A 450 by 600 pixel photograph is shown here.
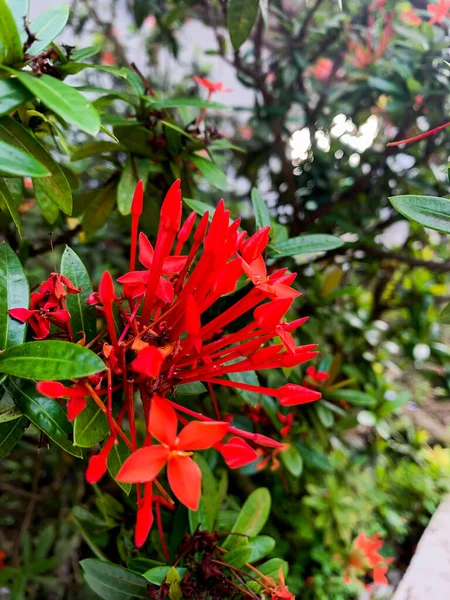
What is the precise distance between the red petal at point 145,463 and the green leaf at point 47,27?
15.7 inches

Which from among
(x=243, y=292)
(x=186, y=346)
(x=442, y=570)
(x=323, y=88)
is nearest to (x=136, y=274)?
(x=186, y=346)

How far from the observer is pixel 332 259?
129 cm

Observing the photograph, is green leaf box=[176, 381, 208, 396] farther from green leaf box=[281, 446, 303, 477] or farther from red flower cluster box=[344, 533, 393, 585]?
red flower cluster box=[344, 533, 393, 585]

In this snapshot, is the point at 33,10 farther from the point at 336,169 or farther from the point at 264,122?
the point at 336,169

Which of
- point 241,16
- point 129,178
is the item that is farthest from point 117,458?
point 241,16

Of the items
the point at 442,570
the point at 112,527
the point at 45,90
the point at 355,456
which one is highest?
the point at 45,90

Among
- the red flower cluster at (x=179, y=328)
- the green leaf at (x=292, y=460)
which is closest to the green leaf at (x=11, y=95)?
the red flower cluster at (x=179, y=328)

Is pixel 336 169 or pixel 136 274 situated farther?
pixel 336 169

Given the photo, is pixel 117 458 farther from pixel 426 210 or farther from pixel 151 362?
pixel 426 210

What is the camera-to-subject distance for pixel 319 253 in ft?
4.03

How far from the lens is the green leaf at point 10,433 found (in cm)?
42

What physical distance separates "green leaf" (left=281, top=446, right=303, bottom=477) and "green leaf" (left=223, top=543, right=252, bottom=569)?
1.02ft

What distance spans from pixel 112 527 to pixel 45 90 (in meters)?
0.67

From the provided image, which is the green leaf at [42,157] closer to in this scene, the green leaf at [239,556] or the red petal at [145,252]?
the red petal at [145,252]
